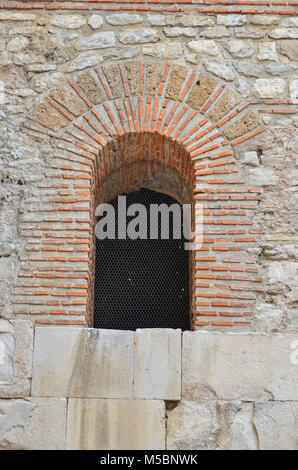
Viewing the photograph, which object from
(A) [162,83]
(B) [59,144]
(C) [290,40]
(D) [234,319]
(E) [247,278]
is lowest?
(D) [234,319]

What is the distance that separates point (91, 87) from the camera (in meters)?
5.31

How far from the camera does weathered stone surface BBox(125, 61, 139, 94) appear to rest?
5309mm

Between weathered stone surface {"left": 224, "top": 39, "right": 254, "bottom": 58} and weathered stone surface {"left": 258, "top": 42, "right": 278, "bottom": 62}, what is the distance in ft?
0.25

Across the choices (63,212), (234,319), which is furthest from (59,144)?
(234,319)

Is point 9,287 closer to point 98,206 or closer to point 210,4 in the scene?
point 98,206

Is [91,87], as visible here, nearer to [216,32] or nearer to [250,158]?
[216,32]

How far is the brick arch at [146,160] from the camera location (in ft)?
15.9

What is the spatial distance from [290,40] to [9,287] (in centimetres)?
299

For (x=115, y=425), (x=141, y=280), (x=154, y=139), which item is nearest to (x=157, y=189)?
(x=154, y=139)

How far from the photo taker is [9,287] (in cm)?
488

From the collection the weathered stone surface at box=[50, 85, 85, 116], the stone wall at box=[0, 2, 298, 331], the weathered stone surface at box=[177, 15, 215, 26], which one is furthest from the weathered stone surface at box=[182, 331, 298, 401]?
the weathered stone surface at box=[177, 15, 215, 26]

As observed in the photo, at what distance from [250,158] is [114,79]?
4.13ft

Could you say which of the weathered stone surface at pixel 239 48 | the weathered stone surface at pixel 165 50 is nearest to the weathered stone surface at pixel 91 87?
the weathered stone surface at pixel 165 50

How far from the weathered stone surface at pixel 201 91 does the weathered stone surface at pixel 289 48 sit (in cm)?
63
